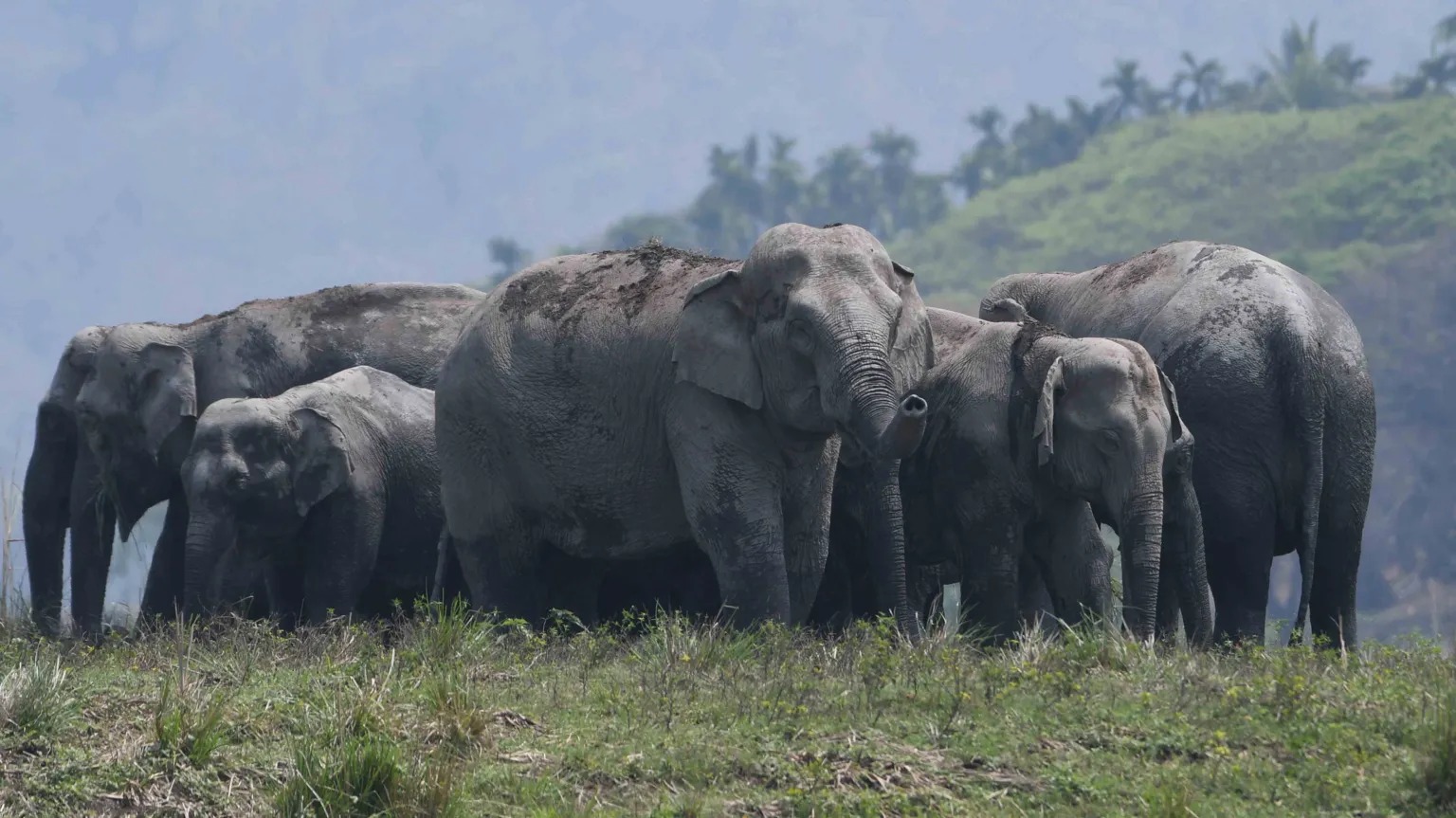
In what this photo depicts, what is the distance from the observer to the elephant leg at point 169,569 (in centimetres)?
1878

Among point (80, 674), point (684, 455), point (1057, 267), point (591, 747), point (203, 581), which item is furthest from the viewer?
point (1057, 267)

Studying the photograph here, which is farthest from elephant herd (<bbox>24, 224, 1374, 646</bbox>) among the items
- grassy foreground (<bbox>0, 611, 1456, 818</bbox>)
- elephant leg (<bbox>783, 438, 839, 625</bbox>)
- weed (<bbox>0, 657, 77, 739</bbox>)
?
weed (<bbox>0, 657, 77, 739</bbox>)

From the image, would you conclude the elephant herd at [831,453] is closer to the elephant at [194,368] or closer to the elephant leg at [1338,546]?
the elephant leg at [1338,546]

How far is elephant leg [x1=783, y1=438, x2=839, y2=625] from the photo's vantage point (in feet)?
45.0

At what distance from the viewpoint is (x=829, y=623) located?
49.8ft

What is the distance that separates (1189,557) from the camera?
1465 centimetres

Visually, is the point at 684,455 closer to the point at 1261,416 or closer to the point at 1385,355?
the point at 1261,416

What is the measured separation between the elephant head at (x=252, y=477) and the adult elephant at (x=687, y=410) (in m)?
2.42

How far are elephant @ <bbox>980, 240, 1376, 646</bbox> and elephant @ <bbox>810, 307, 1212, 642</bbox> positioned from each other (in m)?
0.56

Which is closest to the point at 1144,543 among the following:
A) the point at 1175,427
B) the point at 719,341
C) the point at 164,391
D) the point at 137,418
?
the point at 1175,427

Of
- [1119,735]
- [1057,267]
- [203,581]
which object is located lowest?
[1057,267]

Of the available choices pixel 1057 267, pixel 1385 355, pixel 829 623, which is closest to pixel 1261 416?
pixel 829 623

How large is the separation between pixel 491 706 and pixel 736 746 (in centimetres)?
115

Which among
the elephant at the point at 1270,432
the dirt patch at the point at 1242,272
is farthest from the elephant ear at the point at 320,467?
the dirt patch at the point at 1242,272
